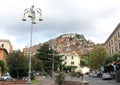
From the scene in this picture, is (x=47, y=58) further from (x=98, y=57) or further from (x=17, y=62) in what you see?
(x=17, y=62)

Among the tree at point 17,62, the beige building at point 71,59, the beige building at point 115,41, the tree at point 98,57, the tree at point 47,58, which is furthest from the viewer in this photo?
the beige building at point 71,59

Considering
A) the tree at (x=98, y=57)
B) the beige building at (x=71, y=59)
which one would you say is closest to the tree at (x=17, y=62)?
the tree at (x=98, y=57)

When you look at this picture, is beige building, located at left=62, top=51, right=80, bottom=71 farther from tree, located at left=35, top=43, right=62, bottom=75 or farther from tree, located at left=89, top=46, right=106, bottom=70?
tree, located at left=35, top=43, right=62, bottom=75

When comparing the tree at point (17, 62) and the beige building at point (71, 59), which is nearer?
the tree at point (17, 62)

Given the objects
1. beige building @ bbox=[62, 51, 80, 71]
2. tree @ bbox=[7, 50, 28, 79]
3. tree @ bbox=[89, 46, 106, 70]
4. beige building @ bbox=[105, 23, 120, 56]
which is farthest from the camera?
beige building @ bbox=[62, 51, 80, 71]

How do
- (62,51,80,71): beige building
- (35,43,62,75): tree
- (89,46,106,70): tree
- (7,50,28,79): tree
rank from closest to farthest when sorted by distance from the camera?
1. (7,50,28,79): tree
2. (35,43,62,75): tree
3. (89,46,106,70): tree
4. (62,51,80,71): beige building

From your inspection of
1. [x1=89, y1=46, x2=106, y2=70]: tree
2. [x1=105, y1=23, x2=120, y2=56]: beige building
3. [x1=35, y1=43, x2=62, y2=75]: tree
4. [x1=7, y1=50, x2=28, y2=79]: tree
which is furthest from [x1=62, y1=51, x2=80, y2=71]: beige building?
[x1=7, y1=50, x2=28, y2=79]: tree

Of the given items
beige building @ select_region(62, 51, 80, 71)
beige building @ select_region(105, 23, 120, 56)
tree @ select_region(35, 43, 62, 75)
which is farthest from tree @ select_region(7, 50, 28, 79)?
beige building @ select_region(62, 51, 80, 71)

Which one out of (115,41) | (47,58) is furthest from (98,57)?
(115,41)

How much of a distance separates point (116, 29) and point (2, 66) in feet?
104

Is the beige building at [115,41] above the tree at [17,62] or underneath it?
above

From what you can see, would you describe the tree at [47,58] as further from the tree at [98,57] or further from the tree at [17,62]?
the tree at [17,62]

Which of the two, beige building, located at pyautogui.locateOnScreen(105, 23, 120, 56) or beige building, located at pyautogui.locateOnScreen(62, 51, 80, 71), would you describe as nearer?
beige building, located at pyautogui.locateOnScreen(105, 23, 120, 56)

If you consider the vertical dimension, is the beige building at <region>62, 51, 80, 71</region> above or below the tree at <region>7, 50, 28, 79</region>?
above
